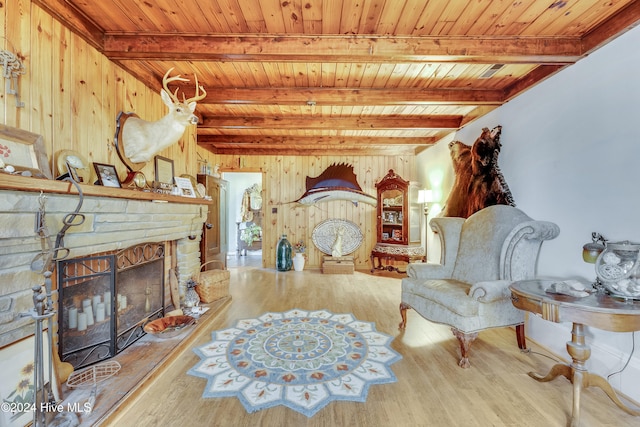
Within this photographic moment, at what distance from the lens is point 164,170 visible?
2684 mm

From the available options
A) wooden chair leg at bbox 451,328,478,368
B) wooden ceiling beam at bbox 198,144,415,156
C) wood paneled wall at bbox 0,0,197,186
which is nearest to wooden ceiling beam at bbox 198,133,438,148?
wooden ceiling beam at bbox 198,144,415,156

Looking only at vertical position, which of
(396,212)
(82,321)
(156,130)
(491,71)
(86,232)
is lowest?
(82,321)

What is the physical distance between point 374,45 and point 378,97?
0.96 metres

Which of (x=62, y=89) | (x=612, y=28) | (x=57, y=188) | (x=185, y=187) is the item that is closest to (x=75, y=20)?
(x=62, y=89)

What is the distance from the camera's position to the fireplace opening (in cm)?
173

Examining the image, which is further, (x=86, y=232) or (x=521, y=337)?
(x=521, y=337)

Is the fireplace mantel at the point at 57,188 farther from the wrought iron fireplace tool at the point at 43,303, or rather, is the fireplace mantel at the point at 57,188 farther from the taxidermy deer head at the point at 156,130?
the taxidermy deer head at the point at 156,130

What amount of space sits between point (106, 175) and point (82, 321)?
1.02 metres

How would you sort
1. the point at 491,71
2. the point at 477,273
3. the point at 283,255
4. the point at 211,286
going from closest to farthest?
the point at 477,273 → the point at 491,71 → the point at 211,286 → the point at 283,255

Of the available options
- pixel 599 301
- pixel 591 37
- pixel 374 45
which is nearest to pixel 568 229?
pixel 599 301

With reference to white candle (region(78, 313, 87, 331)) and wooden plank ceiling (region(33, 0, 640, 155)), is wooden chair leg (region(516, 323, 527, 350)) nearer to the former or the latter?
wooden plank ceiling (region(33, 0, 640, 155))

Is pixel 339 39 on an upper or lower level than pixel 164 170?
upper

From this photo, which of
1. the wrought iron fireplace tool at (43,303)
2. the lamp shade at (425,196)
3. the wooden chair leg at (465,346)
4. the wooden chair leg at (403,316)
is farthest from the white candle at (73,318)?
the lamp shade at (425,196)

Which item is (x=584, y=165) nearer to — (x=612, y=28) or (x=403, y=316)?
(x=612, y=28)
